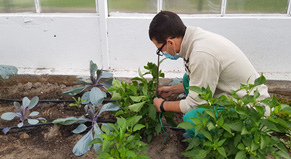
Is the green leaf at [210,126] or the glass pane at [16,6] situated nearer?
the green leaf at [210,126]

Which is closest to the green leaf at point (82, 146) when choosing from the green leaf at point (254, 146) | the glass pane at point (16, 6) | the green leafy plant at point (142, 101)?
the green leafy plant at point (142, 101)

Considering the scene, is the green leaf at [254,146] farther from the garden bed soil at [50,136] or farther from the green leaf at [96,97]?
the green leaf at [96,97]

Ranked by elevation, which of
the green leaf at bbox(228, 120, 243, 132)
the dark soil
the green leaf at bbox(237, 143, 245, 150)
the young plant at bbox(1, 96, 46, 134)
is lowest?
the dark soil

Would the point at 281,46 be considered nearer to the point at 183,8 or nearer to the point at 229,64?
the point at 183,8

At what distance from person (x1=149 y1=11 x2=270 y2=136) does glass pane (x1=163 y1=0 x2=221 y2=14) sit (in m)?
1.17

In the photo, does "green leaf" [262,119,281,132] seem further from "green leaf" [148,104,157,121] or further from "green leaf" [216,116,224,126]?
"green leaf" [148,104,157,121]

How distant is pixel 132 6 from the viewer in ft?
9.68

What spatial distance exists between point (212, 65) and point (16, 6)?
2524mm

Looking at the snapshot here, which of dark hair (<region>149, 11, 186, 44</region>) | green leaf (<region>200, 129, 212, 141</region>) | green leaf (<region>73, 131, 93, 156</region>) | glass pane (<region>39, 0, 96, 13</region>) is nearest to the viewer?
green leaf (<region>200, 129, 212, 141</region>)

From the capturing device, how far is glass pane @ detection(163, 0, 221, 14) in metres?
2.85

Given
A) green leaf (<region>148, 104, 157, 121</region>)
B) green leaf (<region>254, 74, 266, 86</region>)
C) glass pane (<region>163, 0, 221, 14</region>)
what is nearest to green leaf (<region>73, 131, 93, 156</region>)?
green leaf (<region>148, 104, 157, 121</region>)

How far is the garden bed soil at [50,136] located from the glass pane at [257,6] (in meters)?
0.82

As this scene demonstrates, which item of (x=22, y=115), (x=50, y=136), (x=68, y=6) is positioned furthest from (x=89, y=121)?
(x=68, y=6)

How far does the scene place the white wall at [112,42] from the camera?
2.83 metres
